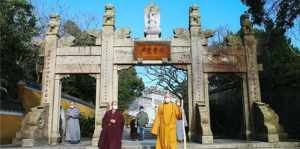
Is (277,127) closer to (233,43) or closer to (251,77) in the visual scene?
(251,77)

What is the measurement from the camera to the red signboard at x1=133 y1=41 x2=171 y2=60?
16.1 metres

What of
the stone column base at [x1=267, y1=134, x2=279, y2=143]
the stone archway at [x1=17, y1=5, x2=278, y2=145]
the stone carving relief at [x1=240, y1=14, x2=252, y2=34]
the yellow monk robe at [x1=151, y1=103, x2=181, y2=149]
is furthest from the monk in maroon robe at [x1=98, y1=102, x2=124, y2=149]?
the stone carving relief at [x1=240, y1=14, x2=252, y2=34]

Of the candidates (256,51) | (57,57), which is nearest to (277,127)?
(256,51)

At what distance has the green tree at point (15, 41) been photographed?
57.4 ft

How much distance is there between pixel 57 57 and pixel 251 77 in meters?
8.39

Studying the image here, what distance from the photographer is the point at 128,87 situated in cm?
4281

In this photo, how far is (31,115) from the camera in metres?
15.0

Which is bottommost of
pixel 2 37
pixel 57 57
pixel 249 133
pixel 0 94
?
pixel 249 133

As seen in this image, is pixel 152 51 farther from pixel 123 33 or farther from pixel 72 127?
pixel 72 127

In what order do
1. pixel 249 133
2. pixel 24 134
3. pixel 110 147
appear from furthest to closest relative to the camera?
pixel 249 133, pixel 24 134, pixel 110 147

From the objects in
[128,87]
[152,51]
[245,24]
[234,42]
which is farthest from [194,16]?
[128,87]

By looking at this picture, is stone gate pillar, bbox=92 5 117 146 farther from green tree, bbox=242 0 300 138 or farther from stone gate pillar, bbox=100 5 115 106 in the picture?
green tree, bbox=242 0 300 138

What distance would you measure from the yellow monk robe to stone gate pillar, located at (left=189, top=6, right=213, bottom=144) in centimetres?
448

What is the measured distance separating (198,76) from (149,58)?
223 cm
